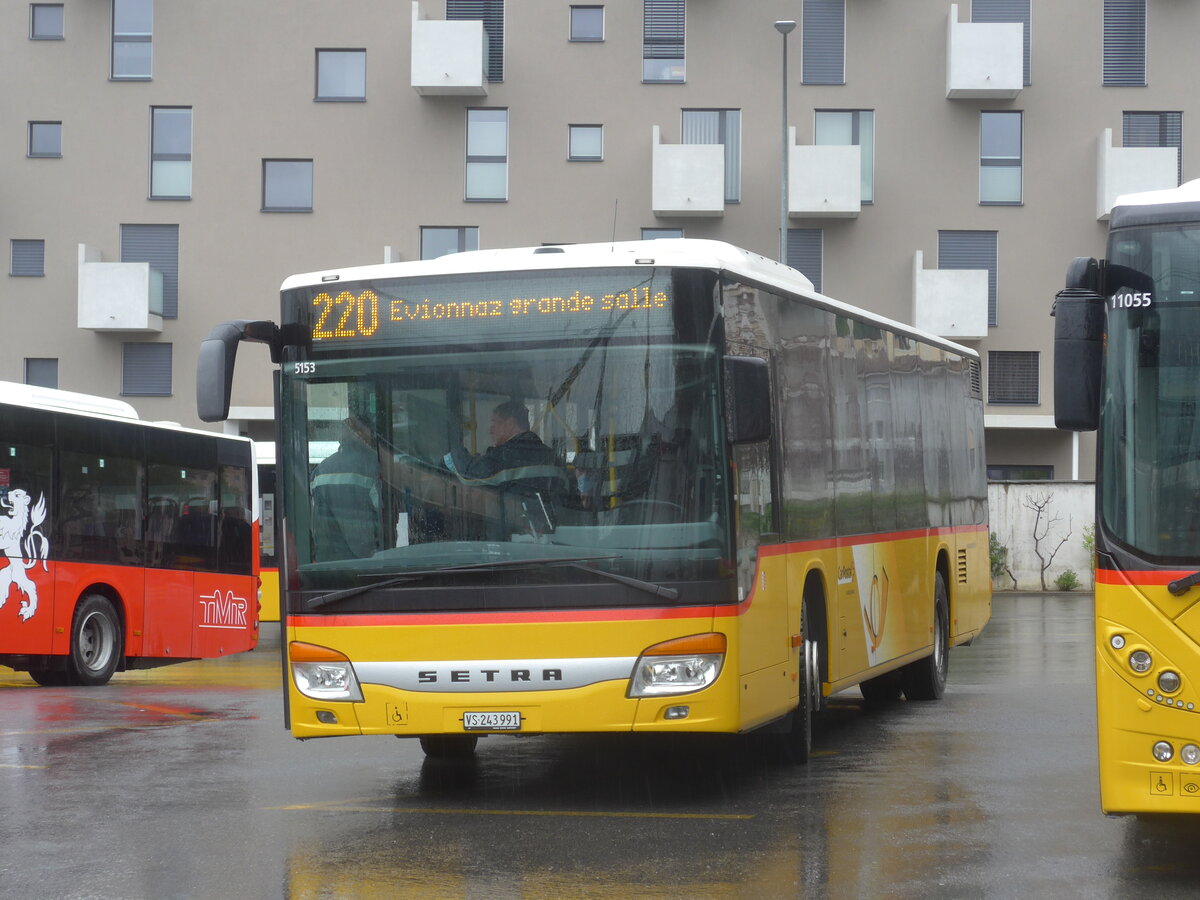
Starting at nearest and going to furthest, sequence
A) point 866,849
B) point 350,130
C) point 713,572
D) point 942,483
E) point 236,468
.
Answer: point 866,849
point 713,572
point 942,483
point 236,468
point 350,130

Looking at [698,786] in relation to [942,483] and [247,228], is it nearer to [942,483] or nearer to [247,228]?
[942,483]

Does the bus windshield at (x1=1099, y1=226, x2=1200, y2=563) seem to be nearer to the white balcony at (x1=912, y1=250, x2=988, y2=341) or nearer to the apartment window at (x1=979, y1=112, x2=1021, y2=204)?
the white balcony at (x1=912, y1=250, x2=988, y2=341)

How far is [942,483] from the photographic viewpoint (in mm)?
15773

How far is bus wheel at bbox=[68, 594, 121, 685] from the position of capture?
60.8 feet

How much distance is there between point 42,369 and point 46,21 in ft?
28.1

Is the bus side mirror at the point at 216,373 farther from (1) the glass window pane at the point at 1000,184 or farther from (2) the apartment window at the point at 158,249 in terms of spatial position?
(1) the glass window pane at the point at 1000,184

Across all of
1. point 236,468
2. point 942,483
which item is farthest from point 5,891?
point 236,468

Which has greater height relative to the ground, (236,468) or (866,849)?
(236,468)

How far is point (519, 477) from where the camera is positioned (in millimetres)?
9453

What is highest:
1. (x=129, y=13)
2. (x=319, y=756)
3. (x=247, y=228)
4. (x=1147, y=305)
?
(x=129, y=13)

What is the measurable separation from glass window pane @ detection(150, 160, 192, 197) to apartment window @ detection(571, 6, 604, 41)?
9.98 metres

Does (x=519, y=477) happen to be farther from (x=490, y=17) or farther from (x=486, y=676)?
(x=490, y=17)

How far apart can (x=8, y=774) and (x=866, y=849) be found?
5.89m

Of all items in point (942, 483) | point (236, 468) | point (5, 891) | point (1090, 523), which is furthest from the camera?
point (1090, 523)
